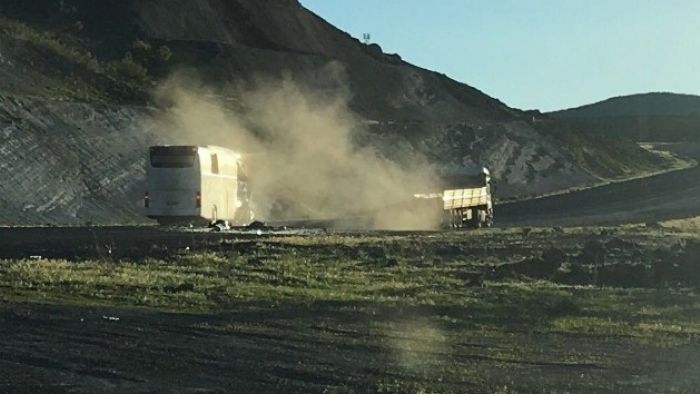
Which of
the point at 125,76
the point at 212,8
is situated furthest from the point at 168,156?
the point at 212,8

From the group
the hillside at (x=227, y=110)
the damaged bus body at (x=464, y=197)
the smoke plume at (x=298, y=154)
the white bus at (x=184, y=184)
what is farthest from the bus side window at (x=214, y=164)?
the damaged bus body at (x=464, y=197)

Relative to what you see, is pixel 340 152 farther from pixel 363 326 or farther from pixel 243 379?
pixel 243 379

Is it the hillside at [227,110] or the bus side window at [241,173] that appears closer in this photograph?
the bus side window at [241,173]

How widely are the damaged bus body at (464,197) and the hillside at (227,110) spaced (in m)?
14.2

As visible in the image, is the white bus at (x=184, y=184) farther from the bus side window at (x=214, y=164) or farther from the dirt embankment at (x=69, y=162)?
the dirt embankment at (x=69, y=162)

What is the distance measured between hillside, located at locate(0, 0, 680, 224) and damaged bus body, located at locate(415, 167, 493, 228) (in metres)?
14.2

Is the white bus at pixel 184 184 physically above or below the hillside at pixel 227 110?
below

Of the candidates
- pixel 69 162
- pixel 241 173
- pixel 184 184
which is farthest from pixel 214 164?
pixel 69 162

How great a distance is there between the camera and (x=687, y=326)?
22.0 m

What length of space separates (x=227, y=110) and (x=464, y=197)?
30099mm

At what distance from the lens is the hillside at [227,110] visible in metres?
66.9

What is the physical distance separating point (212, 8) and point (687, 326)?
11002 cm

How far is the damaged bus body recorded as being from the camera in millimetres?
62688

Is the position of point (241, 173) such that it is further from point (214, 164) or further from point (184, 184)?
point (184, 184)
